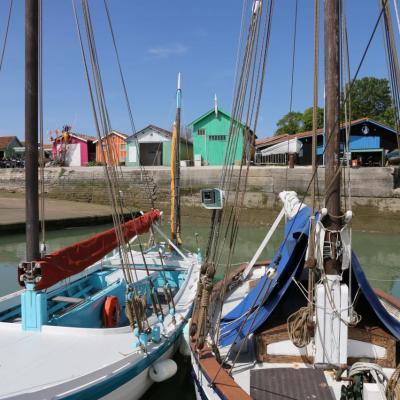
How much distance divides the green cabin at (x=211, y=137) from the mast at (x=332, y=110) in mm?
29582

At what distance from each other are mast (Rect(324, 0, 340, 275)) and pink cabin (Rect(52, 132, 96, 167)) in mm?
36759

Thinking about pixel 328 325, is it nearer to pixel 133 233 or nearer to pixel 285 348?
pixel 285 348

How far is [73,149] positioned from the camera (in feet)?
131

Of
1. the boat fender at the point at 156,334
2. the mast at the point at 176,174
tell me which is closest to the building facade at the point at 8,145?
the mast at the point at 176,174

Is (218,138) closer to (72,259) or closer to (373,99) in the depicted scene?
(72,259)

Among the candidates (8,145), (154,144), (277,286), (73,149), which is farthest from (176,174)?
(8,145)

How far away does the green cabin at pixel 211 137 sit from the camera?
112ft

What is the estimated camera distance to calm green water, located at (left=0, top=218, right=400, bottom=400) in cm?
662

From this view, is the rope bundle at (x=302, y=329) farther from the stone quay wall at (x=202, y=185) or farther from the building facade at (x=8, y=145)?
the building facade at (x=8, y=145)

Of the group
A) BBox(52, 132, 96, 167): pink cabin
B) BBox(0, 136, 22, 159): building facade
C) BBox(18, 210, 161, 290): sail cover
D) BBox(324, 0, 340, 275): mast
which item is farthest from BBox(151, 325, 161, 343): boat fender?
BBox(0, 136, 22, 159): building facade

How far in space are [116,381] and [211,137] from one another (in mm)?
30742

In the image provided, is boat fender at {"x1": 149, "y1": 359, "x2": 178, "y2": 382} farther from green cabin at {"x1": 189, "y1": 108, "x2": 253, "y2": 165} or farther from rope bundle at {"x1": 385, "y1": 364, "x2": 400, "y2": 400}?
green cabin at {"x1": 189, "y1": 108, "x2": 253, "y2": 165}

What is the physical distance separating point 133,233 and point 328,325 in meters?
5.05

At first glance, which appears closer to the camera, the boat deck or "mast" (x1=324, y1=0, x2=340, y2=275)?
the boat deck
